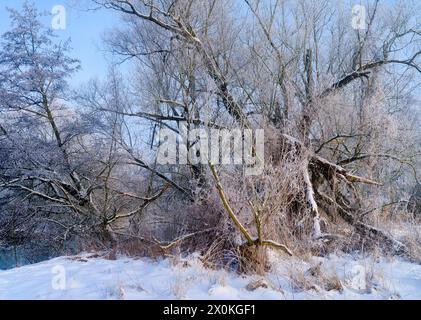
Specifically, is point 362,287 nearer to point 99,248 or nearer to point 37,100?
point 99,248

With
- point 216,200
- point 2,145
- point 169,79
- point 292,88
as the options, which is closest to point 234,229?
point 216,200

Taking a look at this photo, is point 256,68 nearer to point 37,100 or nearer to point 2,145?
point 37,100

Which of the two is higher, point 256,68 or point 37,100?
point 256,68

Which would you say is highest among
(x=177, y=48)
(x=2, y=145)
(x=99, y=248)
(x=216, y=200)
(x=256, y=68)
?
(x=177, y=48)

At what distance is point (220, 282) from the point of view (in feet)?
13.4

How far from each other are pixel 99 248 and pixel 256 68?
23.1ft

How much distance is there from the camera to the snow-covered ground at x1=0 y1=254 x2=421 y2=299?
383 cm

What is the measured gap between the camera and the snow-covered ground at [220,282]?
3833 millimetres

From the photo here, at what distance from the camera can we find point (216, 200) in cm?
552
